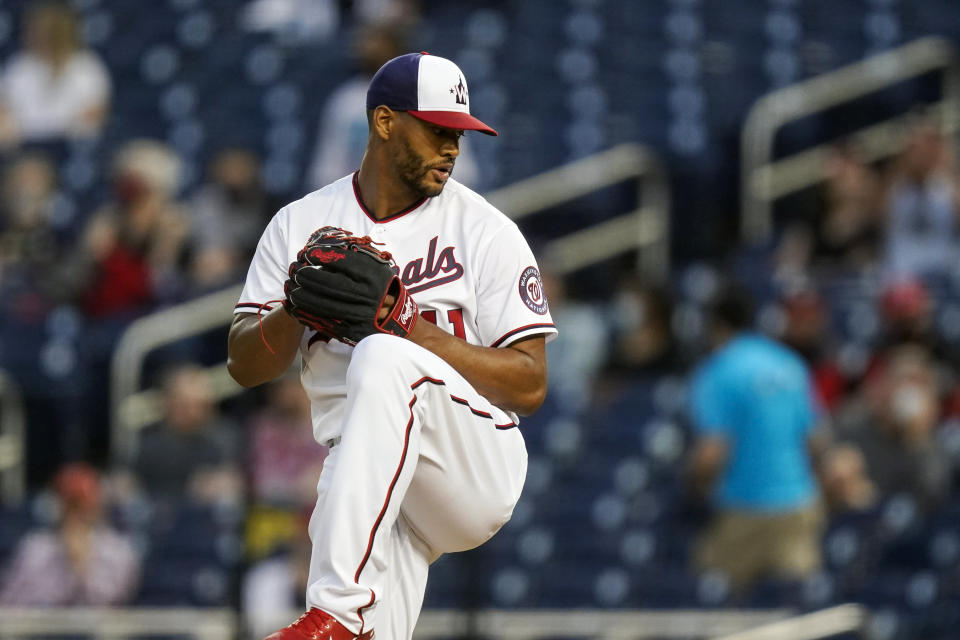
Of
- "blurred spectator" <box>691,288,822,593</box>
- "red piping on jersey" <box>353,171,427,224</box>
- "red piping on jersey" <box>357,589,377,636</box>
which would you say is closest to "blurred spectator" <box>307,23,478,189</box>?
"blurred spectator" <box>691,288,822,593</box>

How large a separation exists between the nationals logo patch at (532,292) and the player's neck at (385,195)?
295 mm

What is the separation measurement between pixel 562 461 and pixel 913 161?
2243 millimetres

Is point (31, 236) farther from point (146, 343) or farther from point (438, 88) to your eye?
point (438, 88)

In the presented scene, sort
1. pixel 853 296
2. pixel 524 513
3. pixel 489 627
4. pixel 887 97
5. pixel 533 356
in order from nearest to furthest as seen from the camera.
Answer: pixel 533 356
pixel 489 627
pixel 524 513
pixel 853 296
pixel 887 97

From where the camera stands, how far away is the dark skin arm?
3.65m

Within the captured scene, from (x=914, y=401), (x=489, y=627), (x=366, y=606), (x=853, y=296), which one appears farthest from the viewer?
(x=853, y=296)

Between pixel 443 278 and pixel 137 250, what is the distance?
4733 mm

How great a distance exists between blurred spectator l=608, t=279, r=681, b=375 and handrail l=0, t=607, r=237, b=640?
2.39m

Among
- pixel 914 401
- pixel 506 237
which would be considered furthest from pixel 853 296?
pixel 506 237

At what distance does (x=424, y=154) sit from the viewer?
3.73 meters

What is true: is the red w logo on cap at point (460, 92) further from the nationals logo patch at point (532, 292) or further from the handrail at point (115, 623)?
the handrail at point (115, 623)

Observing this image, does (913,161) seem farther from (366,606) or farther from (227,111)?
(366,606)

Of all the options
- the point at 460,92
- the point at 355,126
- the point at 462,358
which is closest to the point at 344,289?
the point at 462,358

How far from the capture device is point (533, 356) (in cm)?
372
